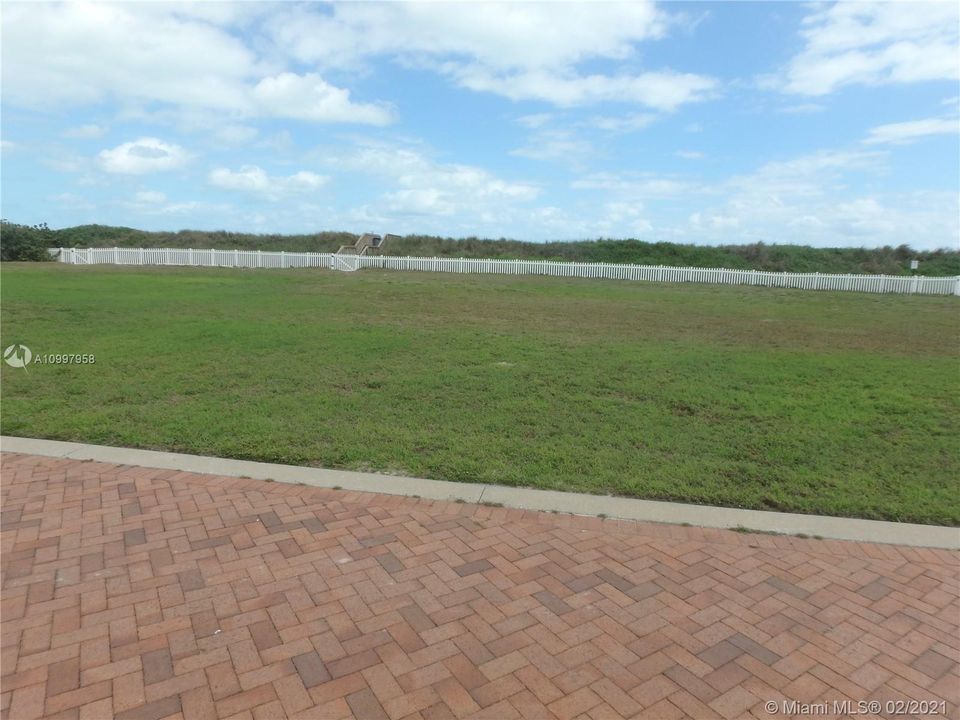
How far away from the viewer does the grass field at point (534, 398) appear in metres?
4.76

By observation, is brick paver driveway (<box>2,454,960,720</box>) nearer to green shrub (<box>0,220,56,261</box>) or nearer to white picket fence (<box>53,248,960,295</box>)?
white picket fence (<box>53,248,960,295</box>)

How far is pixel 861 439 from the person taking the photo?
561 centimetres

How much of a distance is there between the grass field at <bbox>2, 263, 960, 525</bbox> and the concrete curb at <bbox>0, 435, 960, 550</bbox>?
171 millimetres

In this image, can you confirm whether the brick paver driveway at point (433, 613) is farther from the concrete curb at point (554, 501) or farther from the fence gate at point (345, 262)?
the fence gate at point (345, 262)

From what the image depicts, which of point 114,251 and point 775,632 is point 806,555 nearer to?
point 775,632

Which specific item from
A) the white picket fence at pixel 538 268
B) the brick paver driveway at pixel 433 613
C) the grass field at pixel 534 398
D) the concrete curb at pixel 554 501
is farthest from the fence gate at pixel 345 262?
the brick paver driveway at pixel 433 613

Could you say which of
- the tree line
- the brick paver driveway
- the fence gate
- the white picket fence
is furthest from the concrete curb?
the tree line

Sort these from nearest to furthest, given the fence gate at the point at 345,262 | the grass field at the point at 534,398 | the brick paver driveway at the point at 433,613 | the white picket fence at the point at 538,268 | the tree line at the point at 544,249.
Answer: the brick paver driveway at the point at 433,613 → the grass field at the point at 534,398 → the white picket fence at the point at 538,268 → the fence gate at the point at 345,262 → the tree line at the point at 544,249

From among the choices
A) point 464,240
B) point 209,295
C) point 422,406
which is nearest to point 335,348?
point 422,406

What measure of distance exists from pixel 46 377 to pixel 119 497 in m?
4.52

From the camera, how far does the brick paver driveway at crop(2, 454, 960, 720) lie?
7.89ft

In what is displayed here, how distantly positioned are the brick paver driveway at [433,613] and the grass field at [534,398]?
863mm

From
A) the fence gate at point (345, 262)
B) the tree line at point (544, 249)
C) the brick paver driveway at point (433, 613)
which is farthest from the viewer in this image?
the tree line at point (544, 249)

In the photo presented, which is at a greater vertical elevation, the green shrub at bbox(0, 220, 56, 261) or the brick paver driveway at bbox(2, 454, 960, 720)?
the green shrub at bbox(0, 220, 56, 261)
